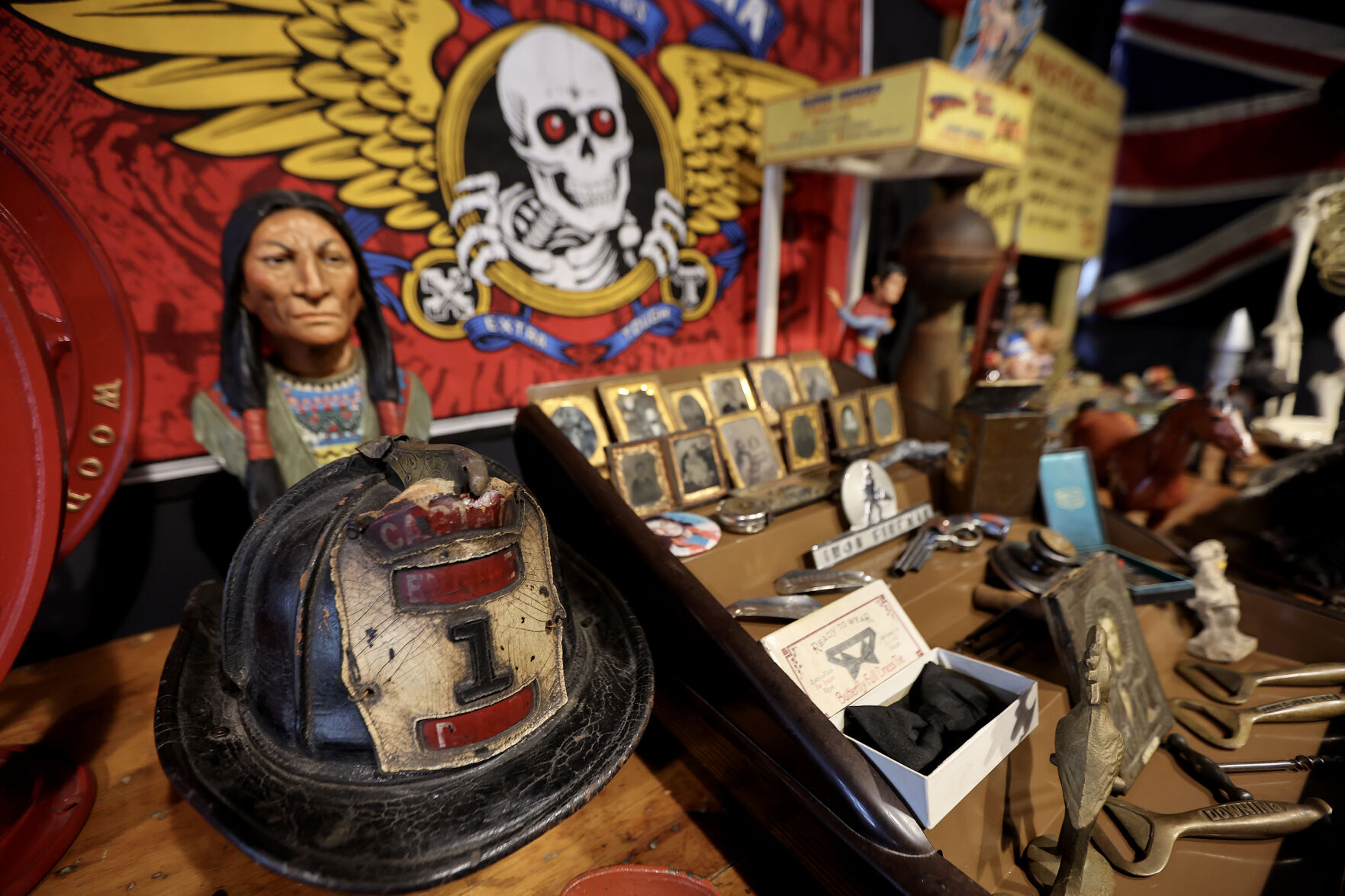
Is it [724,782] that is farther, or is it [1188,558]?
[1188,558]

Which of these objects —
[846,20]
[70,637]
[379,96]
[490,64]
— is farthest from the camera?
[846,20]

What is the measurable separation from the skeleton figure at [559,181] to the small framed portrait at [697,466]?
24.8 inches

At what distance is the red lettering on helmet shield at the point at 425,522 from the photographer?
544 mm

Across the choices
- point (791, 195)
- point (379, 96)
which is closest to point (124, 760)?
point (379, 96)

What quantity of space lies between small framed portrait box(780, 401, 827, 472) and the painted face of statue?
97 centimetres

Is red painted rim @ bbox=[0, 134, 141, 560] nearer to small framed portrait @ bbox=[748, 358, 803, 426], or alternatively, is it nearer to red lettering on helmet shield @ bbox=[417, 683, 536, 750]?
red lettering on helmet shield @ bbox=[417, 683, 536, 750]

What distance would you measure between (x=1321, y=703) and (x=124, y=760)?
1949 millimetres

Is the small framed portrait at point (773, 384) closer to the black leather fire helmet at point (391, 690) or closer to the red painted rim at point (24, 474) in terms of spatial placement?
the black leather fire helmet at point (391, 690)

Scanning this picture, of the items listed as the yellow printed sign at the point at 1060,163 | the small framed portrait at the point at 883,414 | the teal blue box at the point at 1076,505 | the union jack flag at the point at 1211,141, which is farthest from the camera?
the union jack flag at the point at 1211,141

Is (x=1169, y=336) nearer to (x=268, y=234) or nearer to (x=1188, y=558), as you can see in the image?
(x=1188, y=558)

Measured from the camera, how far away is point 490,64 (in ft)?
4.44

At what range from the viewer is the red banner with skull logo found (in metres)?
1.02

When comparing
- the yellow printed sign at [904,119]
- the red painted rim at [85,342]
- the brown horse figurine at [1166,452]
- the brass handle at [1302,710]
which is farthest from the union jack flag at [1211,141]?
the red painted rim at [85,342]

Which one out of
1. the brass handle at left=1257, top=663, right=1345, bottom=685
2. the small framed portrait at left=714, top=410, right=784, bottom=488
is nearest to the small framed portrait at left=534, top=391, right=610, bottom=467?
the small framed portrait at left=714, top=410, right=784, bottom=488
